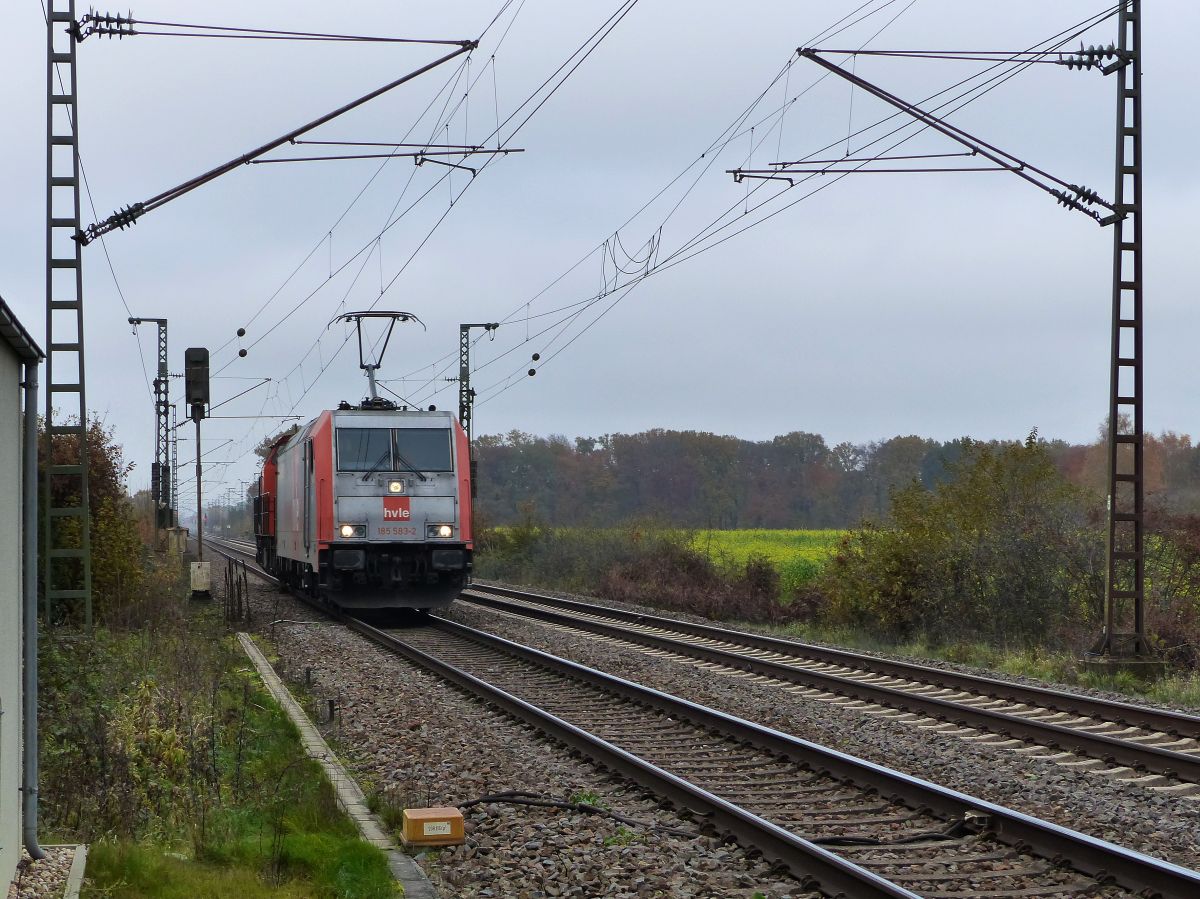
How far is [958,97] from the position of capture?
50.4 ft

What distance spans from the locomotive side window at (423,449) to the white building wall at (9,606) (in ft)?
50.4

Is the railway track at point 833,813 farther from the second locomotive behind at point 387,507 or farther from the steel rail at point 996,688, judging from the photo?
the second locomotive behind at point 387,507

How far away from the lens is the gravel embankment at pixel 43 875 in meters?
6.12

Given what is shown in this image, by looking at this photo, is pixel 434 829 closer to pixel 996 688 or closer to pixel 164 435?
pixel 996 688

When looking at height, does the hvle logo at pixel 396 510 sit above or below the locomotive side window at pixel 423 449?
below

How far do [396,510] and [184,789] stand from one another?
12914mm

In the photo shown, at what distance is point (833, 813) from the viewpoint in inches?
338

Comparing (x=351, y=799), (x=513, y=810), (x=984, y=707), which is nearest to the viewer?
(x=513, y=810)

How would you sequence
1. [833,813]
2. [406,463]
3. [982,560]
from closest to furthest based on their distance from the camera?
[833,813], [982,560], [406,463]

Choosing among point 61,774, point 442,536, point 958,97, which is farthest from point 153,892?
point 442,536

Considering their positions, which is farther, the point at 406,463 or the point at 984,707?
the point at 406,463

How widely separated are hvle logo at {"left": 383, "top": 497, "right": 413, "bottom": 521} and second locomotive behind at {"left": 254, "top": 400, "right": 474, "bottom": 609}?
0.05 ft

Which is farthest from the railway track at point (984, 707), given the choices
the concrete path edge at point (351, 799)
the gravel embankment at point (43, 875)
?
the gravel embankment at point (43, 875)

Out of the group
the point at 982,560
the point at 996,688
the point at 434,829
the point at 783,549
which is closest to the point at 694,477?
the point at 783,549
